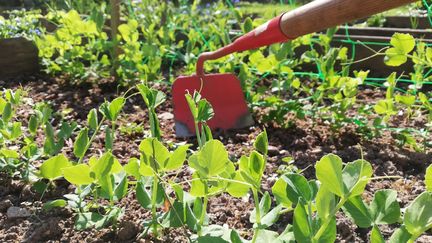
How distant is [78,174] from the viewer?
3.66 ft

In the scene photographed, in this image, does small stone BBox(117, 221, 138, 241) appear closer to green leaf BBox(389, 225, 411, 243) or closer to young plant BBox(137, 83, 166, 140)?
young plant BBox(137, 83, 166, 140)

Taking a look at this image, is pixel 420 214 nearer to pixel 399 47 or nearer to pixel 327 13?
pixel 327 13

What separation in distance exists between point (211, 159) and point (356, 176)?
0.24m

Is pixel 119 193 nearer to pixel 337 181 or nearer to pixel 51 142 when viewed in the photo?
pixel 51 142

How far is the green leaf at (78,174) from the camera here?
1.10 metres

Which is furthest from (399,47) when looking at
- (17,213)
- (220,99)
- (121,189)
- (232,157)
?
(17,213)

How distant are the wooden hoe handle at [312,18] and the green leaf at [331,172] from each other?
0.57 meters

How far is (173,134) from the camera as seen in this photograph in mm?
2061

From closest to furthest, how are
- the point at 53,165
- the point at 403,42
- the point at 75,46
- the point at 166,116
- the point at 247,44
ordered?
the point at 53,165 < the point at 403,42 < the point at 247,44 < the point at 166,116 < the point at 75,46

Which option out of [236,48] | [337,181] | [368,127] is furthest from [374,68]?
[337,181]

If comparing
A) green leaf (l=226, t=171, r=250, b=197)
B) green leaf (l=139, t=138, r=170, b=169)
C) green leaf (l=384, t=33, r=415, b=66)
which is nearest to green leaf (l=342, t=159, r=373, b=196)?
green leaf (l=226, t=171, r=250, b=197)

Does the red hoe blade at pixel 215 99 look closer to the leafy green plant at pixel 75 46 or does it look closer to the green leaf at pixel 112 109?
the leafy green plant at pixel 75 46

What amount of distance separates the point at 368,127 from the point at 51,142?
1.10m

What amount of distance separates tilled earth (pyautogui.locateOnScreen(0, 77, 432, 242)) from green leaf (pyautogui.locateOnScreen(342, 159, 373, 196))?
18 centimetres
